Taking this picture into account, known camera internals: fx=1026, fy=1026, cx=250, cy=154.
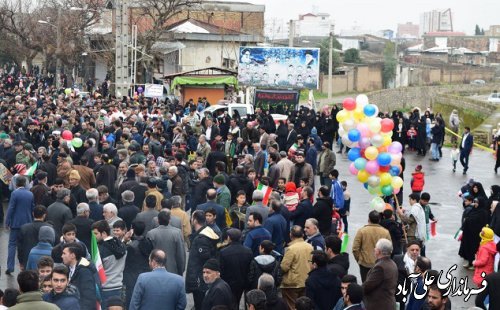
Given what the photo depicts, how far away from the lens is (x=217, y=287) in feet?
34.9

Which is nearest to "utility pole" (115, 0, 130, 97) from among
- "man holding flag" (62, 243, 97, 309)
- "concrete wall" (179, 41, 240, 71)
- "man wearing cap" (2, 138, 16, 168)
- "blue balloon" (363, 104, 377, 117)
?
"man wearing cap" (2, 138, 16, 168)

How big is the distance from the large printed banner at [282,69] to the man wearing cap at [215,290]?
2908cm

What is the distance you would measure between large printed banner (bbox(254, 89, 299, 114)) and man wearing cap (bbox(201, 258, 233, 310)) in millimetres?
26890

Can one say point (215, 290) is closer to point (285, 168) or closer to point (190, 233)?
point (190, 233)

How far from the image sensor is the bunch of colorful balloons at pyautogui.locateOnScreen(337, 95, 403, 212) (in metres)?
Answer: 15.8

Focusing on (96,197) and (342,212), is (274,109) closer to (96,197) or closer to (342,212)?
(342,212)

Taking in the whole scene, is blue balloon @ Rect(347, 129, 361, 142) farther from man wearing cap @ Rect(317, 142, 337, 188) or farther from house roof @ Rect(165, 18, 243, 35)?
house roof @ Rect(165, 18, 243, 35)

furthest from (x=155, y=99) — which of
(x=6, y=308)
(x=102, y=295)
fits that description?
(x=6, y=308)

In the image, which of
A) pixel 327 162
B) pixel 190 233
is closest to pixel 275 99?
pixel 327 162

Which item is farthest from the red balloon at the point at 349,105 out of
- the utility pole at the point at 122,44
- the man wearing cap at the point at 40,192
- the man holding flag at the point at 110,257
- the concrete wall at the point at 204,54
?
the concrete wall at the point at 204,54

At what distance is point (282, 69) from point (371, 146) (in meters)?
24.0

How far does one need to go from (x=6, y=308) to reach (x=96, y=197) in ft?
18.1

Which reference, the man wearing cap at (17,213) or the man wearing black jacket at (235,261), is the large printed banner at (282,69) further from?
the man wearing black jacket at (235,261)

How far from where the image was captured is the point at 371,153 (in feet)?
51.5
